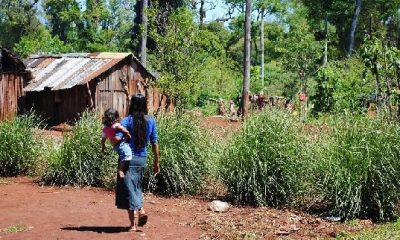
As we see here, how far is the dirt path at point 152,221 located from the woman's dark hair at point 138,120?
122 centimetres

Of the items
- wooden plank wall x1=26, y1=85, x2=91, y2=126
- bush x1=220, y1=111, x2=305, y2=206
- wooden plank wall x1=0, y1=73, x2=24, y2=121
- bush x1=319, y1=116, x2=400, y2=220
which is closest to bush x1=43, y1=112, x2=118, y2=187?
bush x1=220, y1=111, x2=305, y2=206

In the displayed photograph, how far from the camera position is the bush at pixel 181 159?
31.0ft

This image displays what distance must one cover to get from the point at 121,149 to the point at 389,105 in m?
4.67

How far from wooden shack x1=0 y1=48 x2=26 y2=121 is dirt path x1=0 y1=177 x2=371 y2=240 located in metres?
11.5

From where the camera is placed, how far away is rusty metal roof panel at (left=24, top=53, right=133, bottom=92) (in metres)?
20.7

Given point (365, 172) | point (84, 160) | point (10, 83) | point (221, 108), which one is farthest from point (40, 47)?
point (365, 172)

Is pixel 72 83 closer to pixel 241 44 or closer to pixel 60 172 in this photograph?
pixel 60 172

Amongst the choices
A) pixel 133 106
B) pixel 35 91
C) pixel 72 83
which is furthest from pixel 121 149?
pixel 35 91

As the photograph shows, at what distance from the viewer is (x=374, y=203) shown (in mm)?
7938

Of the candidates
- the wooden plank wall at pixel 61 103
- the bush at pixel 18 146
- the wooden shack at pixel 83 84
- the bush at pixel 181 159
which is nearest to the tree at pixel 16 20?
the wooden shack at pixel 83 84

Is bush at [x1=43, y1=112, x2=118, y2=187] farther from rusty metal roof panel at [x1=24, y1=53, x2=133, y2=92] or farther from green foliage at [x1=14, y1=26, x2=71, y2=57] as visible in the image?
green foliage at [x1=14, y1=26, x2=71, y2=57]

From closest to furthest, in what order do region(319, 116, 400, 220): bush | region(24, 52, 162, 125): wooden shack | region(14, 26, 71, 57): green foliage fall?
region(319, 116, 400, 220): bush → region(24, 52, 162, 125): wooden shack → region(14, 26, 71, 57): green foliage

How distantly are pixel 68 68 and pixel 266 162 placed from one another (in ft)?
49.3

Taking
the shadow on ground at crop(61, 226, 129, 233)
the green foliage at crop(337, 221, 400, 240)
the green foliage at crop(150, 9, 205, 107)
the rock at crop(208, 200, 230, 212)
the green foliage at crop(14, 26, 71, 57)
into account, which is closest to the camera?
the green foliage at crop(337, 221, 400, 240)
